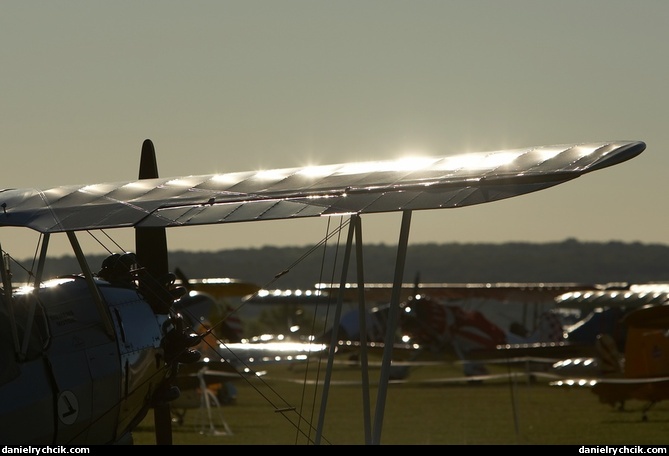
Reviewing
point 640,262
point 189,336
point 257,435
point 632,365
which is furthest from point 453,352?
point 640,262

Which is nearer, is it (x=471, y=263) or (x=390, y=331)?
(x=390, y=331)

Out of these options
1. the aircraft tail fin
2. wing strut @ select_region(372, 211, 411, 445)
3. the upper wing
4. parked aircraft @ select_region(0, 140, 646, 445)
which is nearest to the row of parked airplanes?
the aircraft tail fin

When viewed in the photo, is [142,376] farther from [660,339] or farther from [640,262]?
[640,262]

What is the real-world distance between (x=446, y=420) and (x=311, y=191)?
11.5 meters

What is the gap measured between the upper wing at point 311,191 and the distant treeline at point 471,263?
428 feet

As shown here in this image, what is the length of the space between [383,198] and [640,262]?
162m

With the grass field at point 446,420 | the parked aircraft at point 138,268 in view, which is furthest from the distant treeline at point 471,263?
the parked aircraft at point 138,268

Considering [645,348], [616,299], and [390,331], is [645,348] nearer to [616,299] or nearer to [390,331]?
[616,299]

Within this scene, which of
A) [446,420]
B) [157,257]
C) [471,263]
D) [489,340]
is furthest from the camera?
[471,263]

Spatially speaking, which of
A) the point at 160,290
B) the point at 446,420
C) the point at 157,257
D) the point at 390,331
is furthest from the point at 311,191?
the point at 446,420

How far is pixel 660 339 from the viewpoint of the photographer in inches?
757

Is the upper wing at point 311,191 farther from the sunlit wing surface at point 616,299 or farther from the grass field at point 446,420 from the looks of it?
the sunlit wing surface at point 616,299

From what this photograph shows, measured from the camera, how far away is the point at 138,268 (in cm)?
991

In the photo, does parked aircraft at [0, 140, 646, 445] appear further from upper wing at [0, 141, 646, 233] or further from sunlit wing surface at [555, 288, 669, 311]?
sunlit wing surface at [555, 288, 669, 311]
